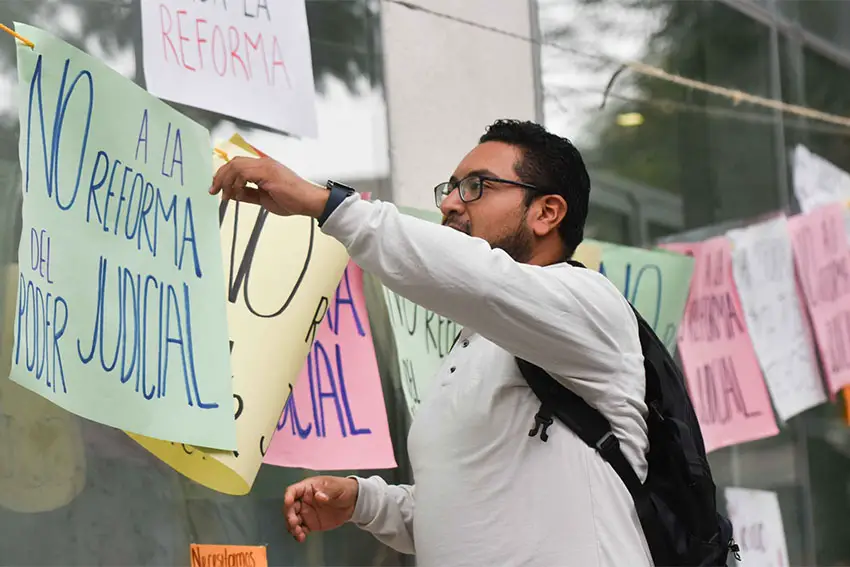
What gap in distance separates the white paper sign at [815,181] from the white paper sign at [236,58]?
2.29 meters

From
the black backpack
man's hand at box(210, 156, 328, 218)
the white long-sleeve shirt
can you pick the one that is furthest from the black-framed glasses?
man's hand at box(210, 156, 328, 218)

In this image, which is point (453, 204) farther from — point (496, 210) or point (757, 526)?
point (757, 526)

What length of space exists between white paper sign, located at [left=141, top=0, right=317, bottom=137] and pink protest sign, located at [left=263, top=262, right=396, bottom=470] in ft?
1.19

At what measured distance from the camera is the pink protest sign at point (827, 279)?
167 inches

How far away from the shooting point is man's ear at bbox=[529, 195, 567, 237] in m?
2.16

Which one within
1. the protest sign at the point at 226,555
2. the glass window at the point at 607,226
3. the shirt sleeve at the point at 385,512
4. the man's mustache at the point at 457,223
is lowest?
the protest sign at the point at 226,555

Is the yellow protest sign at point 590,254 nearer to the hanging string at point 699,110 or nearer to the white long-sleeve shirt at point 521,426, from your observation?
the hanging string at point 699,110

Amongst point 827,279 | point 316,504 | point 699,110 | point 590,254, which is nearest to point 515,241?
point 316,504

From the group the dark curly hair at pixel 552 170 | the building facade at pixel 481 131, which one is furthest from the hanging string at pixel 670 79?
the dark curly hair at pixel 552 170

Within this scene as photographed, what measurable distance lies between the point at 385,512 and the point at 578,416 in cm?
43

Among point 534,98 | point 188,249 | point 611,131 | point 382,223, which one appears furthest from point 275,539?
point 611,131

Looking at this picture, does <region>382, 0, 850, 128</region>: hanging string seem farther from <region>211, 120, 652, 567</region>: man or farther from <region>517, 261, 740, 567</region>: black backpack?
<region>517, 261, 740, 567</region>: black backpack

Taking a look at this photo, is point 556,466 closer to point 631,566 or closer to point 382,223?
point 631,566

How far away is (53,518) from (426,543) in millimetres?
599
